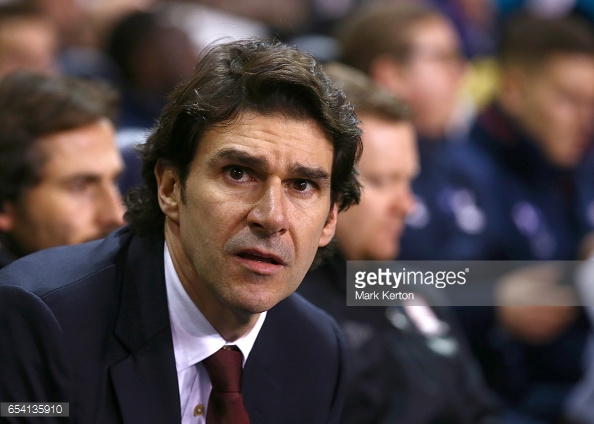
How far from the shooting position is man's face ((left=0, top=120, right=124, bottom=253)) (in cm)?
200

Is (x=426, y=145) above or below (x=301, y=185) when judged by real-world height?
below

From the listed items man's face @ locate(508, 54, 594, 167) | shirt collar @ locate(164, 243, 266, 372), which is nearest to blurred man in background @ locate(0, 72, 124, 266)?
shirt collar @ locate(164, 243, 266, 372)

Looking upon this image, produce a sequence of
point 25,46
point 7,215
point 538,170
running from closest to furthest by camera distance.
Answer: point 7,215 < point 25,46 < point 538,170

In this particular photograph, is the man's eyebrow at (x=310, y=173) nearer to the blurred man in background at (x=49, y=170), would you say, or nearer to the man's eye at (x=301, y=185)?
the man's eye at (x=301, y=185)

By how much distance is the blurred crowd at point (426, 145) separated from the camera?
2119 mm

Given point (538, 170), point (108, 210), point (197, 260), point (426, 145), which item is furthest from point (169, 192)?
point (538, 170)

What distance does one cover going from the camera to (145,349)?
146 cm

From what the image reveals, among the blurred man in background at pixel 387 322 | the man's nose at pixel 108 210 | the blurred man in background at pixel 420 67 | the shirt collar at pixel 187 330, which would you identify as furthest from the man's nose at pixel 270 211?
the blurred man in background at pixel 420 67

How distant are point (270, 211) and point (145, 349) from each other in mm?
319

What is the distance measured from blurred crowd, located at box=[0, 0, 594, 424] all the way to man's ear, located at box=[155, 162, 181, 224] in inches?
21.7

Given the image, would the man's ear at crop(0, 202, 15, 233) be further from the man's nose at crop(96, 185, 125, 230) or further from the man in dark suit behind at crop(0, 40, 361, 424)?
the man in dark suit behind at crop(0, 40, 361, 424)

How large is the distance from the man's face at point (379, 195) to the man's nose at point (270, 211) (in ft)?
2.64

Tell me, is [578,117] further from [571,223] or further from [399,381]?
[399,381]

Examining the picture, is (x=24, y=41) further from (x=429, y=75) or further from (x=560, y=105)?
(x=560, y=105)
